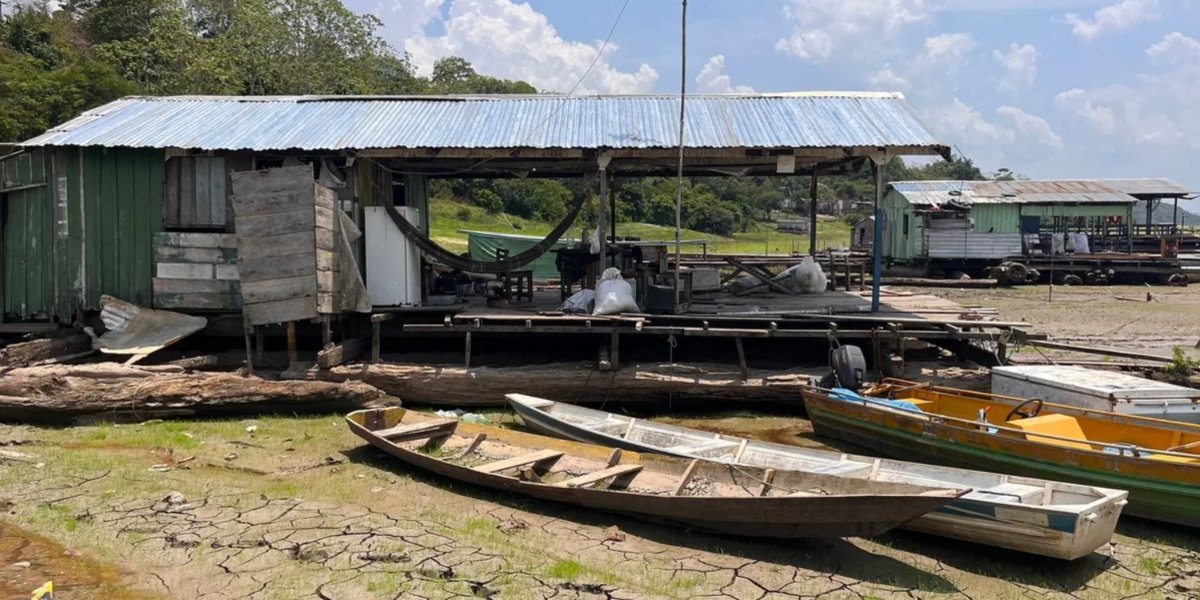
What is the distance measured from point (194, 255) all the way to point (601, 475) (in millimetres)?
7531

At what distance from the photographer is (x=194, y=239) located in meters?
11.2

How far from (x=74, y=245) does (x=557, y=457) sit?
8288 mm

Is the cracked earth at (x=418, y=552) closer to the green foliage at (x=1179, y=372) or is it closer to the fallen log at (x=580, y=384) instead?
the fallen log at (x=580, y=384)

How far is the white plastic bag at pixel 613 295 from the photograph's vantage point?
10.9m

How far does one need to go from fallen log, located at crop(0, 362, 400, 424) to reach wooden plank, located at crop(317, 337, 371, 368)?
35 cm

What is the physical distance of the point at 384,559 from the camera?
5.89 m

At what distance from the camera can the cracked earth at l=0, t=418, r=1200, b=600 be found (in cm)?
552

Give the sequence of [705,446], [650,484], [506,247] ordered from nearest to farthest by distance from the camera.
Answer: [650,484], [705,446], [506,247]

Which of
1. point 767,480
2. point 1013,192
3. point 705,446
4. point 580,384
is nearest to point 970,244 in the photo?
point 1013,192

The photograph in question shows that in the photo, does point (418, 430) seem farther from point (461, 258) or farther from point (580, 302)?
point (461, 258)

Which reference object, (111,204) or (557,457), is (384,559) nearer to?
(557,457)

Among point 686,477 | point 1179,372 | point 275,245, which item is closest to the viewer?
point 686,477

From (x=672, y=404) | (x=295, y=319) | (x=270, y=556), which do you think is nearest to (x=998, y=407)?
(x=672, y=404)

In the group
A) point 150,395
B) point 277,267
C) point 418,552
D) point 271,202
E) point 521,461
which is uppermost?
point 271,202
